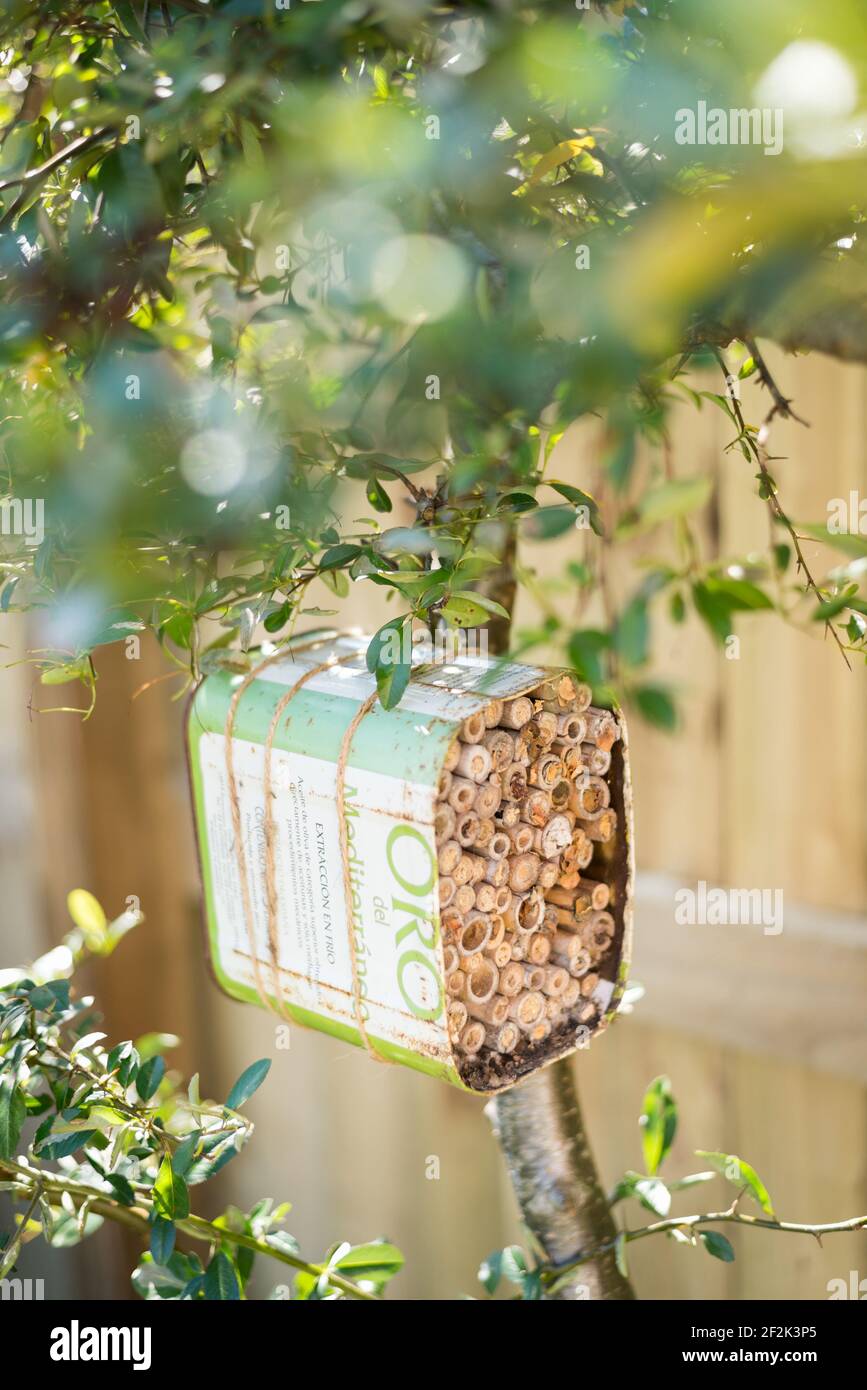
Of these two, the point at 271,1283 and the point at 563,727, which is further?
the point at 271,1283

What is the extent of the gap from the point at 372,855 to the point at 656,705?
0.72 ft

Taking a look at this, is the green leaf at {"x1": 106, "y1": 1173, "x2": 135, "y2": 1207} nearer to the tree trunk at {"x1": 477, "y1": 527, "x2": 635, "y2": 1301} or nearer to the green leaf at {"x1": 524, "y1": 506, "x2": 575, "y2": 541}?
the tree trunk at {"x1": 477, "y1": 527, "x2": 635, "y2": 1301}

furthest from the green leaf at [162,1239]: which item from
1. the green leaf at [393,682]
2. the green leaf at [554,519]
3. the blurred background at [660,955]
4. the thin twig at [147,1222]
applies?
the blurred background at [660,955]

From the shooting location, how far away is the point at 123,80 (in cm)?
51

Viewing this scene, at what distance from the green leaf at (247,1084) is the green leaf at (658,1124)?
326mm

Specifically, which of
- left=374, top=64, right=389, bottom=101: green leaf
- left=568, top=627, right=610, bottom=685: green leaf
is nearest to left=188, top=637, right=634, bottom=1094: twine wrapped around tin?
left=568, top=627, right=610, bottom=685: green leaf

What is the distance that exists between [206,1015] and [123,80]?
5.38 feet

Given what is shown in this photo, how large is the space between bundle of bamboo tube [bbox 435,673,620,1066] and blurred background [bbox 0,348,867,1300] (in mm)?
395

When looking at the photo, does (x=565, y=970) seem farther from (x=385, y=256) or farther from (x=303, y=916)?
(x=385, y=256)

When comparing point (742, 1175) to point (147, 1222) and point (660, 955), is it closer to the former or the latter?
point (147, 1222)

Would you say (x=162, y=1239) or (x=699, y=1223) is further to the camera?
(x=699, y=1223)

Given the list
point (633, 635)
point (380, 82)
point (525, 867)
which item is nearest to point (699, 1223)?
point (525, 867)

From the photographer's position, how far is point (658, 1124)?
0.90m
